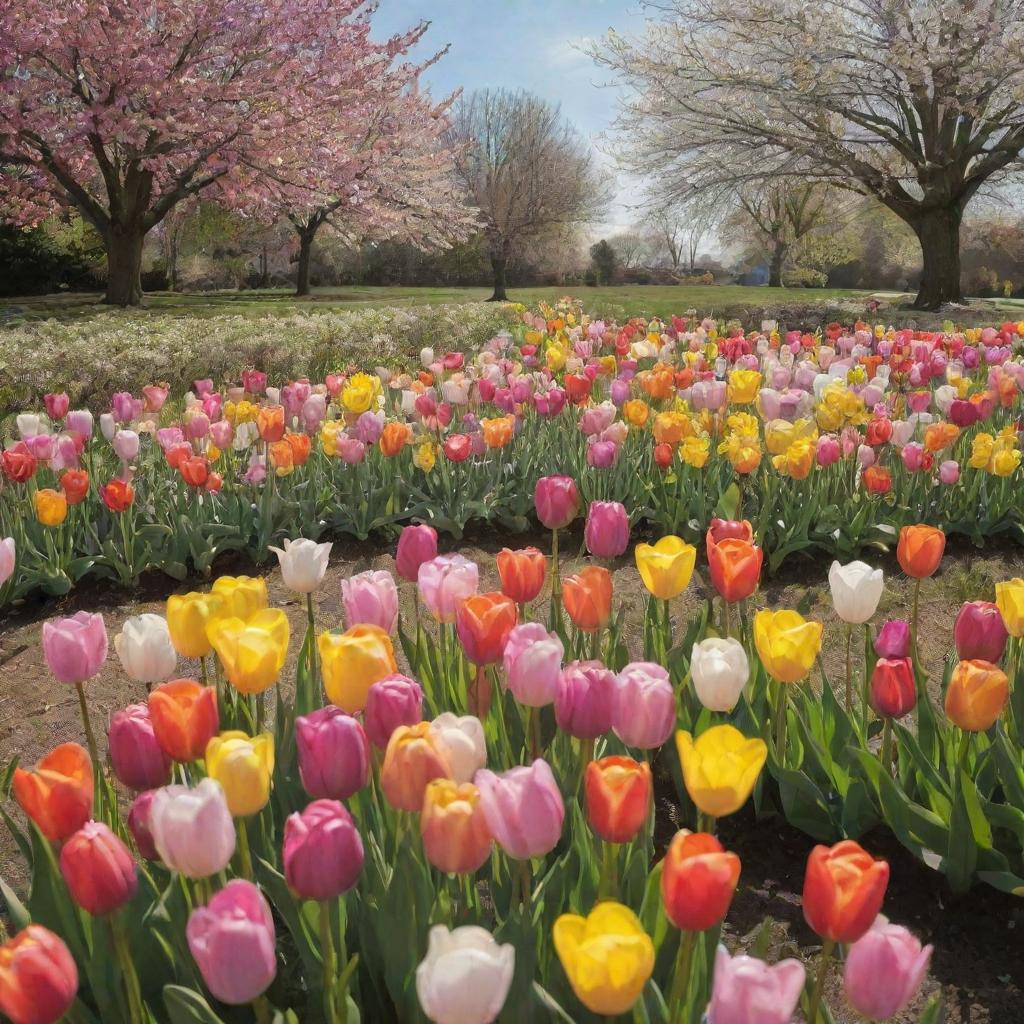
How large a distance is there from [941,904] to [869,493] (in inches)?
101

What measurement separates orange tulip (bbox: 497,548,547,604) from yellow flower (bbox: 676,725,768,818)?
0.75 m

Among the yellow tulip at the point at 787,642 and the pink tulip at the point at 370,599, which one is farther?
the pink tulip at the point at 370,599

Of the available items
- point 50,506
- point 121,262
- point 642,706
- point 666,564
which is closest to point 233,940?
point 642,706

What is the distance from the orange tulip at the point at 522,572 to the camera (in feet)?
6.54

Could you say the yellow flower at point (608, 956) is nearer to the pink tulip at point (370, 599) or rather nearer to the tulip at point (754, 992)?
the tulip at point (754, 992)

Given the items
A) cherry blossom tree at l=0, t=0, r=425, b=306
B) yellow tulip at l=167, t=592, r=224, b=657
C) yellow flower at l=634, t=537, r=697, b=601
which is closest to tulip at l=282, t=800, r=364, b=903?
yellow tulip at l=167, t=592, r=224, b=657

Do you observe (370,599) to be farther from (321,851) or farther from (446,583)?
(321,851)

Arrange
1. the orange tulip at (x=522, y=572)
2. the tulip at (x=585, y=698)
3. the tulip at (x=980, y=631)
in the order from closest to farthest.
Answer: the tulip at (x=585, y=698) → the tulip at (x=980, y=631) → the orange tulip at (x=522, y=572)

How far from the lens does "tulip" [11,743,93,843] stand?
4.18 feet

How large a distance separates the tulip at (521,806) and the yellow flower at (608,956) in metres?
0.18

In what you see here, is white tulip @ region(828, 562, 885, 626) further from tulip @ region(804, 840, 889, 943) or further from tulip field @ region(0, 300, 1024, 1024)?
tulip @ region(804, 840, 889, 943)

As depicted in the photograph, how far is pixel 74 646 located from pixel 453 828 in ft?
2.91

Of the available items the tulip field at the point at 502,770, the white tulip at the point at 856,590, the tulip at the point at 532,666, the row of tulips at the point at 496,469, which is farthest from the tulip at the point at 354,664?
the row of tulips at the point at 496,469

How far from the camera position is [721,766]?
1.28m
